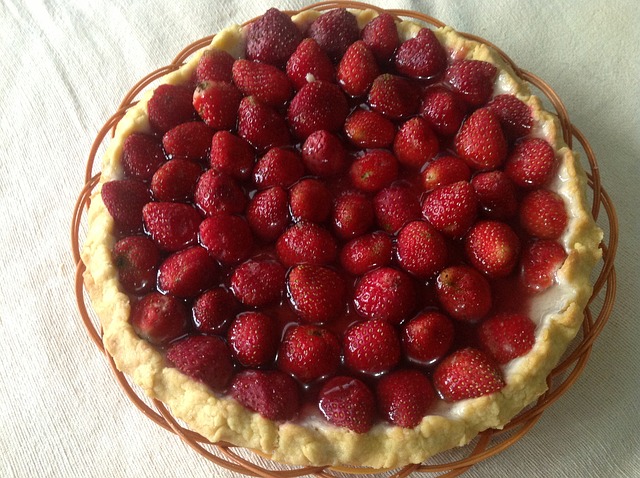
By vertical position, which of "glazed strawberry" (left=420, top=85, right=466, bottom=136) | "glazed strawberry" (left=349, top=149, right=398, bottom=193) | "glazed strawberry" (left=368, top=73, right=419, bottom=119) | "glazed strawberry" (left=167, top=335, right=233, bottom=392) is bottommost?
"glazed strawberry" (left=167, top=335, right=233, bottom=392)

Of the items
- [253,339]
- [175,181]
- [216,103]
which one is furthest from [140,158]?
[253,339]

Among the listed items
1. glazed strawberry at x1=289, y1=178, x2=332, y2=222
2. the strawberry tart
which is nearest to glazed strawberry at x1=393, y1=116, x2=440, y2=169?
the strawberry tart

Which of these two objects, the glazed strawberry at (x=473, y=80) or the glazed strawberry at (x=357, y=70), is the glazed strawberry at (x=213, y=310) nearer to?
the glazed strawberry at (x=357, y=70)

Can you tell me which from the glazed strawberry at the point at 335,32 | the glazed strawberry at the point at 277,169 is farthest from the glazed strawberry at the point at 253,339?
the glazed strawberry at the point at 335,32

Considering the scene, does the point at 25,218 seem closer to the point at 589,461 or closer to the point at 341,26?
the point at 341,26

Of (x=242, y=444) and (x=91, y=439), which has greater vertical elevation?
(x=242, y=444)

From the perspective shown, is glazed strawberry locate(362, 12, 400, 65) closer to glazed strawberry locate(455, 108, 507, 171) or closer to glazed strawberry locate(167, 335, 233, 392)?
→ glazed strawberry locate(455, 108, 507, 171)

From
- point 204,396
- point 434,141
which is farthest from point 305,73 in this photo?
point 204,396
